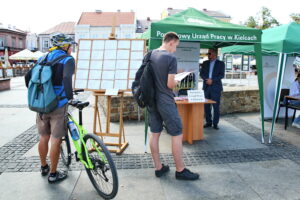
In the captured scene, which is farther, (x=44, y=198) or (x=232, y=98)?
(x=232, y=98)

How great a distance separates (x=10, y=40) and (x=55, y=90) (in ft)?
178

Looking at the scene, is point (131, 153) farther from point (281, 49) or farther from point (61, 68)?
point (281, 49)

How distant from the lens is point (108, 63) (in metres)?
4.26

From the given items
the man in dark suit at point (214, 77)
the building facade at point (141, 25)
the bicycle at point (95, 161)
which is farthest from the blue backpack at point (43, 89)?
the building facade at point (141, 25)

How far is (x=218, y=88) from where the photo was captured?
18.1ft

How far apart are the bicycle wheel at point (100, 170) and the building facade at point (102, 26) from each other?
162ft

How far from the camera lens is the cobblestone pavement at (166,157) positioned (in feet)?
12.2

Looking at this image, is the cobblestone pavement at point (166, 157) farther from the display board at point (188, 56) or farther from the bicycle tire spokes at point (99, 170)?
the display board at point (188, 56)

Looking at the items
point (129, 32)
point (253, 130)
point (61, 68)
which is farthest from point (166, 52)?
point (129, 32)

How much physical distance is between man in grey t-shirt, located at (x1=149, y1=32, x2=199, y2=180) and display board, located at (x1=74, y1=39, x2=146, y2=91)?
42.9 inches

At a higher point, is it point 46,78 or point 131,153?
point 46,78

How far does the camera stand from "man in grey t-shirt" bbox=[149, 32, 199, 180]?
296cm

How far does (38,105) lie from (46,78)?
32cm

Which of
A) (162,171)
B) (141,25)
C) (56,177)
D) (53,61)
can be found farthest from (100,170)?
(141,25)
